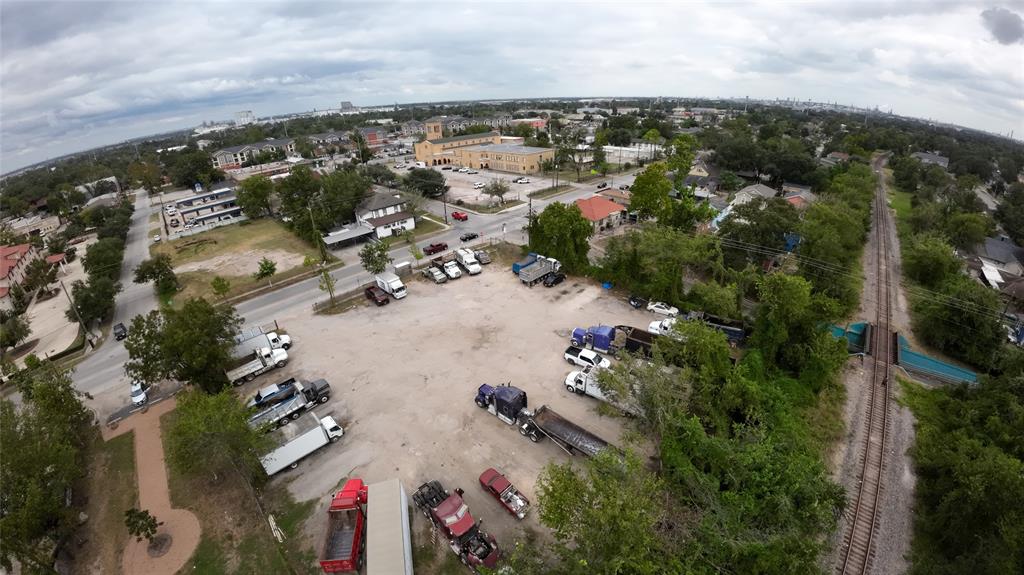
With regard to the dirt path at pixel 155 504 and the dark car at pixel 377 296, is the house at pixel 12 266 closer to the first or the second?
the dirt path at pixel 155 504

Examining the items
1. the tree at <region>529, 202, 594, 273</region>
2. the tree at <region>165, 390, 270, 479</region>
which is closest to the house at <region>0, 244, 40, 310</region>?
the tree at <region>165, 390, 270, 479</region>

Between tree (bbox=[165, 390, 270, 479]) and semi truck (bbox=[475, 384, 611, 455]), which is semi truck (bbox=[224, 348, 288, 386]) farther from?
semi truck (bbox=[475, 384, 611, 455])

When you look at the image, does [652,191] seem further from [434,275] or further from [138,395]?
[138,395]

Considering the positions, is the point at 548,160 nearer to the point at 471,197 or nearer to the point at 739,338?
the point at 471,197

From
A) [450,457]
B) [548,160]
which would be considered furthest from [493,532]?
[548,160]

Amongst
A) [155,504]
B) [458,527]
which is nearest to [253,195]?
[155,504]

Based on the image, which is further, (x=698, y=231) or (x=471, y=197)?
(x=471, y=197)
